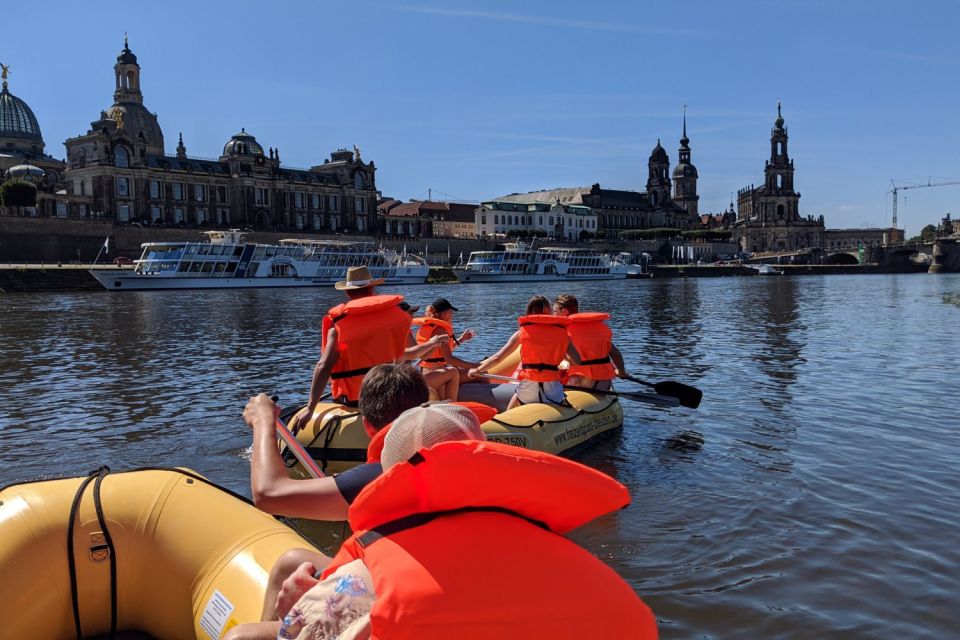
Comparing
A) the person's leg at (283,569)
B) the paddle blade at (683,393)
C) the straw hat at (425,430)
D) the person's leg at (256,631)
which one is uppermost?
the straw hat at (425,430)

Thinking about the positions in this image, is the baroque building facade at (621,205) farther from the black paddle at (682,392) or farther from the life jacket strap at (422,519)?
the life jacket strap at (422,519)

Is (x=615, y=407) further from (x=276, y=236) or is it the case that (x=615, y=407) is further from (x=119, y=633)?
(x=276, y=236)

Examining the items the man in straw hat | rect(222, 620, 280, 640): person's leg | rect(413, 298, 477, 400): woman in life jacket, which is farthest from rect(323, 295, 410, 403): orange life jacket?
rect(222, 620, 280, 640): person's leg

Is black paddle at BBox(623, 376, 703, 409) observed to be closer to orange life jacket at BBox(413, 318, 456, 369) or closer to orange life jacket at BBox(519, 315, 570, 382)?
orange life jacket at BBox(519, 315, 570, 382)

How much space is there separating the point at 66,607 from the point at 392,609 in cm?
264

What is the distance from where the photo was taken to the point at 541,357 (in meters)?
9.94

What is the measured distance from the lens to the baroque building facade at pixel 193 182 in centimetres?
8538

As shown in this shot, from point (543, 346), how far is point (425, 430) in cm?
714

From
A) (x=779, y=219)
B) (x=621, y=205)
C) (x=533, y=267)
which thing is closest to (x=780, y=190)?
(x=779, y=219)

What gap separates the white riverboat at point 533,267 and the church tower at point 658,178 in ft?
261

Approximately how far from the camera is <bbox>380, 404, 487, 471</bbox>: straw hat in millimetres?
2842

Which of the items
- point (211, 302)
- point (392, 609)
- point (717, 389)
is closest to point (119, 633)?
point (392, 609)

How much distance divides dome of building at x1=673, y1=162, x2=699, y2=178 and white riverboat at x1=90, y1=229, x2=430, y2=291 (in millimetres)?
113672

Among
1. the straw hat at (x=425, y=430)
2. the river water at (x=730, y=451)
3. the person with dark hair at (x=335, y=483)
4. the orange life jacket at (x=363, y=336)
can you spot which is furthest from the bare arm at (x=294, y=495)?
the orange life jacket at (x=363, y=336)
